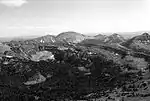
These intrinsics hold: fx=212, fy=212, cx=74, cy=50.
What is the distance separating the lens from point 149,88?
70062 millimetres

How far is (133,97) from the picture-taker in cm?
6250

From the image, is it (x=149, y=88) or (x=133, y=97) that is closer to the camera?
(x=133, y=97)

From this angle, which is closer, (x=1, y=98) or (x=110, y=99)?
(x=110, y=99)

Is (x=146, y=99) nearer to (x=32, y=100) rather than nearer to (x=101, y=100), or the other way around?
(x=101, y=100)

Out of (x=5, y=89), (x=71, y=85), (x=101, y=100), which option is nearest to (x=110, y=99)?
(x=101, y=100)

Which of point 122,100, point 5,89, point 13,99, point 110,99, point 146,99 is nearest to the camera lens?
point 146,99

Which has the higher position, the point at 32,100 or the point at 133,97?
the point at 133,97

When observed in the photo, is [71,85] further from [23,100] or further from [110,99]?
[110,99]

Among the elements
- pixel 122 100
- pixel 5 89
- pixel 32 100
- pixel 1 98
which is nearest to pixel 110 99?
pixel 122 100

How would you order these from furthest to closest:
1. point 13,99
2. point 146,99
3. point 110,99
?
1. point 13,99
2. point 110,99
3. point 146,99

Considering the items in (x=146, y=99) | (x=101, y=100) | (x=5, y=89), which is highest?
(x=146, y=99)

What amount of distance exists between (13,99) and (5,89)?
5568 centimetres

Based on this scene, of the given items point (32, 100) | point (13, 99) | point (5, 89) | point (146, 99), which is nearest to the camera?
point (146, 99)

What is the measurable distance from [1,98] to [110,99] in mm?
108425
